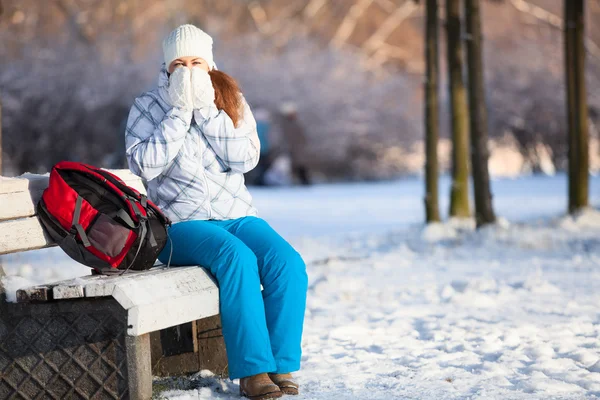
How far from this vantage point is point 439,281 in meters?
7.44

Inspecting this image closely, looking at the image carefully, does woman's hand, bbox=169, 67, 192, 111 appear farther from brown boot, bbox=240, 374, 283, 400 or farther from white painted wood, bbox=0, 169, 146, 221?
brown boot, bbox=240, 374, 283, 400

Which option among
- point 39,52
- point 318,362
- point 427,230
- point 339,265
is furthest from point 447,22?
point 39,52

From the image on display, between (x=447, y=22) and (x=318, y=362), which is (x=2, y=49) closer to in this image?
(x=447, y=22)

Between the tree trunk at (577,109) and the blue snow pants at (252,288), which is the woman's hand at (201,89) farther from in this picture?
the tree trunk at (577,109)

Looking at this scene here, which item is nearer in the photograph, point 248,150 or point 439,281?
point 248,150

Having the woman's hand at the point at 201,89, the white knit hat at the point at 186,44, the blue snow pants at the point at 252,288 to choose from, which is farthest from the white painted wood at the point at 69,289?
the white knit hat at the point at 186,44

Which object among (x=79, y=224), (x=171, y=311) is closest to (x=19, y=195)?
(x=79, y=224)

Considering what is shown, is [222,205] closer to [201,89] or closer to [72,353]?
[201,89]

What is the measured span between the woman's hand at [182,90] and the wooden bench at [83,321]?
2.44 ft

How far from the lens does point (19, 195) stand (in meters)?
3.84

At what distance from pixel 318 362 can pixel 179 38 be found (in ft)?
5.58

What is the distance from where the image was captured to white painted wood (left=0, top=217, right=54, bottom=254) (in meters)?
3.74

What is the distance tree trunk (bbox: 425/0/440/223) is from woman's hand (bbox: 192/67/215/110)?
25.9ft

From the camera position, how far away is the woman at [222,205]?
382cm
